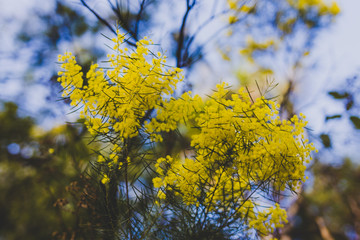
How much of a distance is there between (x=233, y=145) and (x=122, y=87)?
0.41 metres

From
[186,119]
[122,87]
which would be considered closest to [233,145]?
[186,119]

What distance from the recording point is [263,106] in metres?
0.79

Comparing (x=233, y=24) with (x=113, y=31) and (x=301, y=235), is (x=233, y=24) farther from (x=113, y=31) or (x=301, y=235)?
(x=301, y=235)

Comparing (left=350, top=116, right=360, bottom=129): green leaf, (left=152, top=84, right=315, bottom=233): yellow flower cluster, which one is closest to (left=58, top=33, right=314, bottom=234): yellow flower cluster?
(left=152, top=84, right=315, bottom=233): yellow flower cluster

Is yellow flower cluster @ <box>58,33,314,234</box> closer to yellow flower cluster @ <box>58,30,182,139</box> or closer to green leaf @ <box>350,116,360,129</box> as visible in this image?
yellow flower cluster @ <box>58,30,182,139</box>

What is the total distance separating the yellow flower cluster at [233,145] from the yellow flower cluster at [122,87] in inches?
2.9

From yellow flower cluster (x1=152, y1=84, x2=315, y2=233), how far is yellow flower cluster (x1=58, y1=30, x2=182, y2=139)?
7 centimetres

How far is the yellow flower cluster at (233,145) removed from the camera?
0.74 meters

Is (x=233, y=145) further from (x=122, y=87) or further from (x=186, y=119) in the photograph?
(x=122, y=87)

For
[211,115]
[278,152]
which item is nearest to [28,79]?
[211,115]

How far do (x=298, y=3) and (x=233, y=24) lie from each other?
1.23 m

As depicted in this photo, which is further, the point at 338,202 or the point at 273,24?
the point at 338,202

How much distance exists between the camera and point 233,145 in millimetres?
762

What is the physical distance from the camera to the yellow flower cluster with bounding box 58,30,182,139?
0.72m
